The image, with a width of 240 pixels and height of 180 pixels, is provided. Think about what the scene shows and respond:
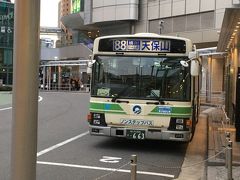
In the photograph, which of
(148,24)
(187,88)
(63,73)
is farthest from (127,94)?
(63,73)

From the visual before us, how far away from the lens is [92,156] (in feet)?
36.1

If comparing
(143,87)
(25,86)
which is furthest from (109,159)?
(25,86)

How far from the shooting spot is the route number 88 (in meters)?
11.9

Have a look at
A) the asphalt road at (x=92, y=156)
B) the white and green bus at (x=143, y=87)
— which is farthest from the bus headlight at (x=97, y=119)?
the asphalt road at (x=92, y=156)

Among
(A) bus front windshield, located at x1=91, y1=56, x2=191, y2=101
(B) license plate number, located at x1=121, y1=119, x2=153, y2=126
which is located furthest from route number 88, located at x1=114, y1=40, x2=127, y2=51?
(B) license plate number, located at x1=121, y1=119, x2=153, y2=126

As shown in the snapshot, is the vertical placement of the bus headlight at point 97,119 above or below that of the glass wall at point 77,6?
below

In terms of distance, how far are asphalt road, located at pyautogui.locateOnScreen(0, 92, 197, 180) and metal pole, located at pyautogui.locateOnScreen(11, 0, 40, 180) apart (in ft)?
13.8

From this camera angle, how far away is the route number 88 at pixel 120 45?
468 inches

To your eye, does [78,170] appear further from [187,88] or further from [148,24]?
[148,24]

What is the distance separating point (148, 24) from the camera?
2216 inches

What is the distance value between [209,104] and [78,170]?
24.7m

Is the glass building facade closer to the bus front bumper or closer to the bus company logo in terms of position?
the bus front bumper

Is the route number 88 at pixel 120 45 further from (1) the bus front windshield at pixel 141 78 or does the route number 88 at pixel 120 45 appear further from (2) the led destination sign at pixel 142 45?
(1) the bus front windshield at pixel 141 78

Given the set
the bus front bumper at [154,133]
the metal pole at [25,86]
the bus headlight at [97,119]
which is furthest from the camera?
the bus headlight at [97,119]
